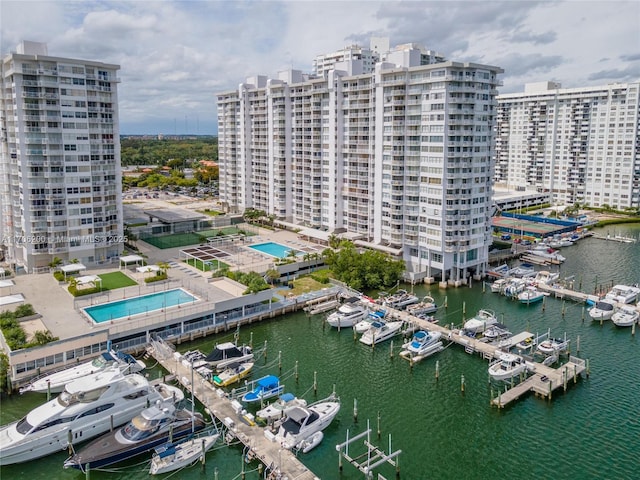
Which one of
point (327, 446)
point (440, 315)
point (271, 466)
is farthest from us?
point (440, 315)

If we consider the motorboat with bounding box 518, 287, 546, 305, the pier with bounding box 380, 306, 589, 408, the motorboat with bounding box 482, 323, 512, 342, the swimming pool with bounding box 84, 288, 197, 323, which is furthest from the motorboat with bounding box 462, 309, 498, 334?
the swimming pool with bounding box 84, 288, 197, 323

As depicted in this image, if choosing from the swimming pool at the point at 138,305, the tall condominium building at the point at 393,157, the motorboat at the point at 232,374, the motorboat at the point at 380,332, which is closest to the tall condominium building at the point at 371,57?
the tall condominium building at the point at 393,157

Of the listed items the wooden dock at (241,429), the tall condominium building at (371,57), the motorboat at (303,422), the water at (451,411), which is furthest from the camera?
the tall condominium building at (371,57)

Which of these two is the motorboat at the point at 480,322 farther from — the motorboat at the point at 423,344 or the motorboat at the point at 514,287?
the motorboat at the point at 514,287

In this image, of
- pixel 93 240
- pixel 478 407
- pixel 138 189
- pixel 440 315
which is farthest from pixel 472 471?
pixel 138 189

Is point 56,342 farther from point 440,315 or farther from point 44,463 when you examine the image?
point 440,315

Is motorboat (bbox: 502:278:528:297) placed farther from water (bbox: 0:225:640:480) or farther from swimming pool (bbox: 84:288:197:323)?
swimming pool (bbox: 84:288:197:323)
